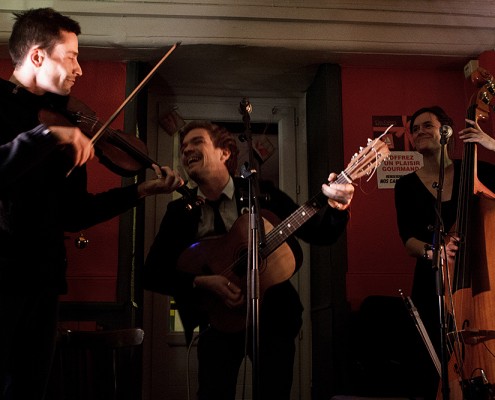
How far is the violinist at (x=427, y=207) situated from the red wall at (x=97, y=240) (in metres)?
1.82

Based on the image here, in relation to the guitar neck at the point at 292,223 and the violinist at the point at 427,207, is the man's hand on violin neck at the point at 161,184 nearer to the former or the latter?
the guitar neck at the point at 292,223

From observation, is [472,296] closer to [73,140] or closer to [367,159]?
[367,159]

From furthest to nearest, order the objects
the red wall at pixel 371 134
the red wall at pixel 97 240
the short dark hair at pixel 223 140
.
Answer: the red wall at pixel 371 134, the red wall at pixel 97 240, the short dark hair at pixel 223 140

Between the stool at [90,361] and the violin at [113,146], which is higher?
the violin at [113,146]

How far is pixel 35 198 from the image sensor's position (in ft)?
6.09

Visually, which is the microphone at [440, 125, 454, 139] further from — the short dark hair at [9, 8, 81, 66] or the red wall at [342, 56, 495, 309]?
the short dark hair at [9, 8, 81, 66]

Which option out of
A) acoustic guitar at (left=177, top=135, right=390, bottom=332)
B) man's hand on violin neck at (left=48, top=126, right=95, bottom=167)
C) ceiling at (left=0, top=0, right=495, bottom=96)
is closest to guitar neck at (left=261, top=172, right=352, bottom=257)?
acoustic guitar at (left=177, top=135, right=390, bottom=332)

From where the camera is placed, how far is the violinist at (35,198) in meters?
1.69

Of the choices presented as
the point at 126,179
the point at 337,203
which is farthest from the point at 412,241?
the point at 126,179

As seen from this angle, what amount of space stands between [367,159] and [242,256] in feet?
2.56

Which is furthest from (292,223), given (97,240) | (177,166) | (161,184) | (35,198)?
(177,166)

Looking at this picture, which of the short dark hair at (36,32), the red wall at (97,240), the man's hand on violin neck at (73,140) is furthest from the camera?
the red wall at (97,240)

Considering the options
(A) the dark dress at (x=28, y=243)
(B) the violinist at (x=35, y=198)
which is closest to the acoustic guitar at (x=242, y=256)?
(B) the violinist at (x=35, y=198)

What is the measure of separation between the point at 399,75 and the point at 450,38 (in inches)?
16.7
